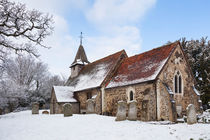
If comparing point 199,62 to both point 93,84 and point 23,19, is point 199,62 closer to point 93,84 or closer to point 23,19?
point 93,84

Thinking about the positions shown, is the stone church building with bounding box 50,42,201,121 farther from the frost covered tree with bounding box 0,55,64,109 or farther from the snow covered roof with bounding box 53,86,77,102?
the frost covered tree with bounding box 0,55,64,109

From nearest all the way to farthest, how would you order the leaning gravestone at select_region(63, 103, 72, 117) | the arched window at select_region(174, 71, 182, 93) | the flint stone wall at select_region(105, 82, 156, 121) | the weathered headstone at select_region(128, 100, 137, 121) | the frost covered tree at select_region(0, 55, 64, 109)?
the weathered headstone at select_region(128, 100, 137, 121)
the flint stone wall at select_region(105, 82, 156, 121)
the leaning gravestone at select_region(63, 103, 72, 117)
the arched window at select_region(174, 71, 182, 93)
the frost covered tree at select_region(0, 55, 64, 109)

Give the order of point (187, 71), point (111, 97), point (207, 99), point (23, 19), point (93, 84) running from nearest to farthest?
point (23, 19), point (187, 71), point (111, 97), point (93, 84), point (207, 99)

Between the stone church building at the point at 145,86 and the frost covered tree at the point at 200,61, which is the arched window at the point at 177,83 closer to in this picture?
the stone church building at the point at 145,86

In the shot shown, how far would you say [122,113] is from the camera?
12266 mm

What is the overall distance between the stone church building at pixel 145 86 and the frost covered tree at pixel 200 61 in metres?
8.56

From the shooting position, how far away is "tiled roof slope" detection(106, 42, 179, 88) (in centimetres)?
1706

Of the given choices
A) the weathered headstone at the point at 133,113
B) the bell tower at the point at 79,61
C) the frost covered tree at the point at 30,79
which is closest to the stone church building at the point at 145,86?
the weathered headstone at the point at 133,113

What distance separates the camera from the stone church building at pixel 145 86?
15797mm

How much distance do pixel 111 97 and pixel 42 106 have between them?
79.2 ft

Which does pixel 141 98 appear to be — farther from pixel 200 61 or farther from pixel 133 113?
pixel 200 61

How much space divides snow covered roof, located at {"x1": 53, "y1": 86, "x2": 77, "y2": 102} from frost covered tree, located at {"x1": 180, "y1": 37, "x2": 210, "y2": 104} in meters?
17.5

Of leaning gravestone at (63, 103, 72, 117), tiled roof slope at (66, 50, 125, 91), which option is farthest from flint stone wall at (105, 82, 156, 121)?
leaning gravestone at (63, 103, 72, 117)

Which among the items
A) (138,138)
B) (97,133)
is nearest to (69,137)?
(97,133)
